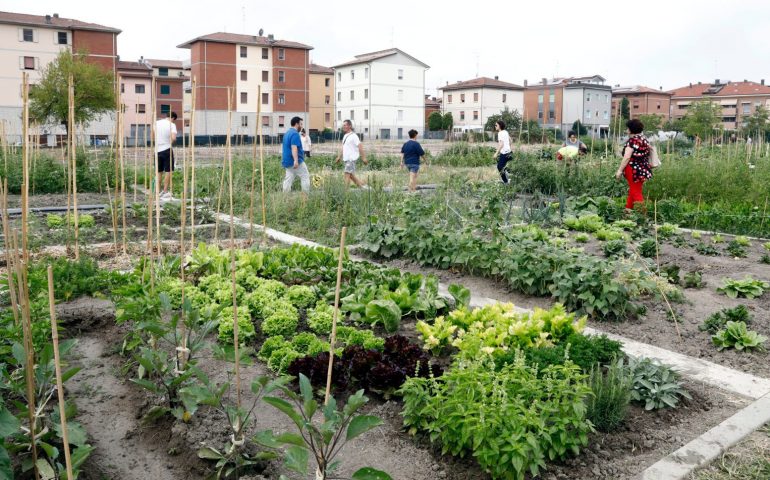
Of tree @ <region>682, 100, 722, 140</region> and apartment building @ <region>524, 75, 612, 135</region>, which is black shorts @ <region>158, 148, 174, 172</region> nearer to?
tree @ <region>682, 100, 722, 140</region>

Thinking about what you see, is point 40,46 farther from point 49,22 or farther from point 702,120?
point 702,120

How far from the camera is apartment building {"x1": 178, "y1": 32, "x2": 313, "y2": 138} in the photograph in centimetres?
6328

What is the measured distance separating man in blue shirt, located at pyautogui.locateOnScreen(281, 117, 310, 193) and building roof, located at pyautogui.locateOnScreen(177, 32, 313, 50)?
55075 millimetres

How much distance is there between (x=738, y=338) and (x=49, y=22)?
59741mm

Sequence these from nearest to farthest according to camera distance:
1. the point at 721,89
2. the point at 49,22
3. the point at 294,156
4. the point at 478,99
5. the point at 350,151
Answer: the point at 294,156
the point at 350,151
the point at 49,22
the point at 478,99
the point at 721,89

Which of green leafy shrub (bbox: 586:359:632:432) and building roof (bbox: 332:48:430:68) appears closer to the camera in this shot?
green leafy shrub (bbox: 586:359:632:432)

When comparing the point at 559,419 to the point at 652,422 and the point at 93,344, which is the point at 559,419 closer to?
the point at 652,422

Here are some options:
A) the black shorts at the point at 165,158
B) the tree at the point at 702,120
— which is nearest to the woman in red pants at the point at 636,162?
the black shorts at the point at 165,158

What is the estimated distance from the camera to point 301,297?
5.40 m

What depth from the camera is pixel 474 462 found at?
3172mm

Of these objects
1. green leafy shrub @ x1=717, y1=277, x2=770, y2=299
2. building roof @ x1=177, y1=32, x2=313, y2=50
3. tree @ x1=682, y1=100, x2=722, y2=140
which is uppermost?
building roof @ x1=177, y1=32, x2=313, y2=50

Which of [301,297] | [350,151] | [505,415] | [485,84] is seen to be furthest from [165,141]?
[485,84]

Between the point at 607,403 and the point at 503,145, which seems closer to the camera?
the point at 607,403

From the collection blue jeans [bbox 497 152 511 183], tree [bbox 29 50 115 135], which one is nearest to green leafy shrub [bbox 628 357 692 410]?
blue jeans [bbox 497 152 511 183]
